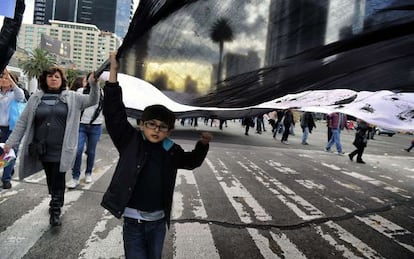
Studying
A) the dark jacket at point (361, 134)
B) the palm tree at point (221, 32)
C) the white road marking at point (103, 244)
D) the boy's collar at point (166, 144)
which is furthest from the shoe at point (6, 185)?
the dark jacket at point (361, 134)

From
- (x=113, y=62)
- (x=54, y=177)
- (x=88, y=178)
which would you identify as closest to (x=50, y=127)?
(x=54, y=177)

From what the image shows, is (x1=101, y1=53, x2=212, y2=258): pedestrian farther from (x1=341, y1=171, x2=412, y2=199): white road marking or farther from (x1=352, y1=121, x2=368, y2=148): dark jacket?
(x1=352, y1=121, x2=368, y2=148): dark jacket

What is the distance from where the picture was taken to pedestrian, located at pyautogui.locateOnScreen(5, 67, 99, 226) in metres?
3.96

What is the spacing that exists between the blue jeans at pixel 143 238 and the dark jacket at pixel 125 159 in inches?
4.4

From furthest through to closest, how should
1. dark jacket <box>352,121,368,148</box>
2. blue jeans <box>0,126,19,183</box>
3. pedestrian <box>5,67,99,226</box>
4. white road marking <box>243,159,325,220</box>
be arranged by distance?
dark jacket <box>352,121,368,148</box> < blue jeans <box>0,126,19,183</box> < white road marking <box>243,159,325,220</box> < pedestrian <box>5,67,99,226</box>

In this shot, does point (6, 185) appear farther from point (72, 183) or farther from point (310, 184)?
point (310, 184)

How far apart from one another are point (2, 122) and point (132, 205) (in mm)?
4461

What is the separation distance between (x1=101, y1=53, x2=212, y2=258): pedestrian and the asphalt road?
1.25m

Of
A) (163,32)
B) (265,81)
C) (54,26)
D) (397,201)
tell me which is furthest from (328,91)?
(54,26)

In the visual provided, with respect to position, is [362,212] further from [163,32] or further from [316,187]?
[163,32]

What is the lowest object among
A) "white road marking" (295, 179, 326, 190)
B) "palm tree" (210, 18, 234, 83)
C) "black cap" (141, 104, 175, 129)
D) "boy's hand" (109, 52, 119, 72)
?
"white road marking" (295, 179, 326, 190)

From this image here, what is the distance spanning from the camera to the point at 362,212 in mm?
5594

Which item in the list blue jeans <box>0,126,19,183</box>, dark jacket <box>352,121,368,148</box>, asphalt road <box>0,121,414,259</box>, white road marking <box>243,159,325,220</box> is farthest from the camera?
dark jacket <box>352,121,368,148</box>

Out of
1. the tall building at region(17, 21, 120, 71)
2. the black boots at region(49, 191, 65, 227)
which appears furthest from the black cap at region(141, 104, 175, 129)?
the tall building at region(17, 21, 120, 71)
